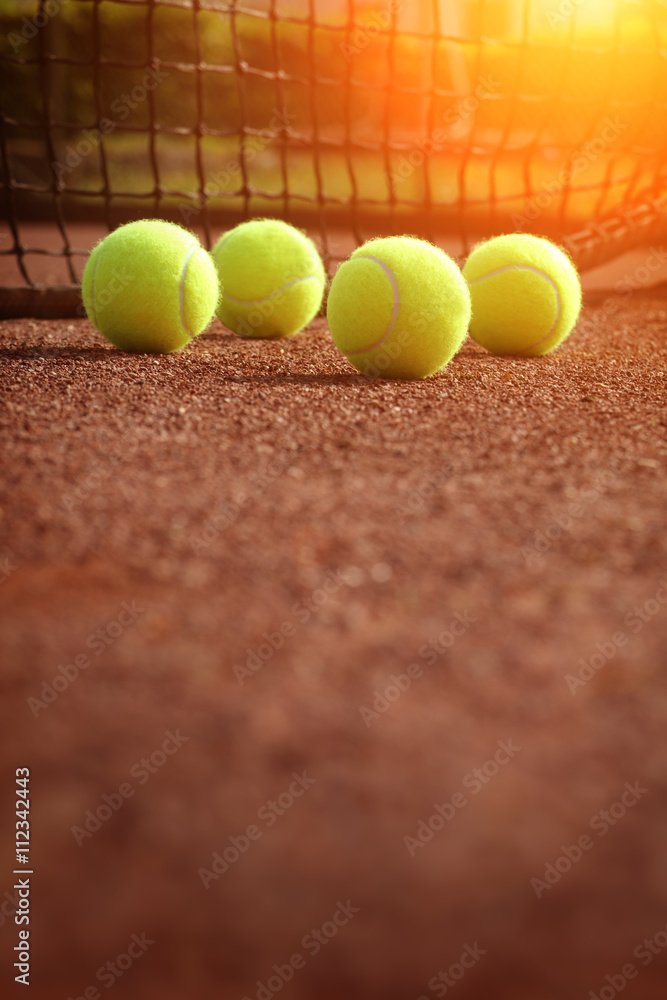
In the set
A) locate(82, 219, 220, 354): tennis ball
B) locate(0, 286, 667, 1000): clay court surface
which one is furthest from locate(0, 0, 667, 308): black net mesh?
locate(0, 286, 667, 1000): clay court surface

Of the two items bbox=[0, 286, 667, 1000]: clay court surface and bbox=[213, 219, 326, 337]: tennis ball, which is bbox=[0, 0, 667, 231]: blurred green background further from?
bbox=[0, 286, 667, 1000]: clay court surface

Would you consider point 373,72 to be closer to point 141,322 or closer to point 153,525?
point 141,322

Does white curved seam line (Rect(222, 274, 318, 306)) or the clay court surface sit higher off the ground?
the clay court surface

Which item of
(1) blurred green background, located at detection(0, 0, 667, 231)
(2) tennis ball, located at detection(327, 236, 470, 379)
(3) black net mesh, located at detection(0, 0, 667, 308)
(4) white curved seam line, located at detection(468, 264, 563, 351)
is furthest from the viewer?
(1) blurred green background, located at detection(0, 0, 667, 231)

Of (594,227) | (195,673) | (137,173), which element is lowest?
(137,173)

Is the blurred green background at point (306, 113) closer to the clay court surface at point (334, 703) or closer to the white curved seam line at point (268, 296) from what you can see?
the white curved seam line at point (268, 296)

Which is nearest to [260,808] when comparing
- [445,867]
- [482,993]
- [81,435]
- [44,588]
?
[445,867]
